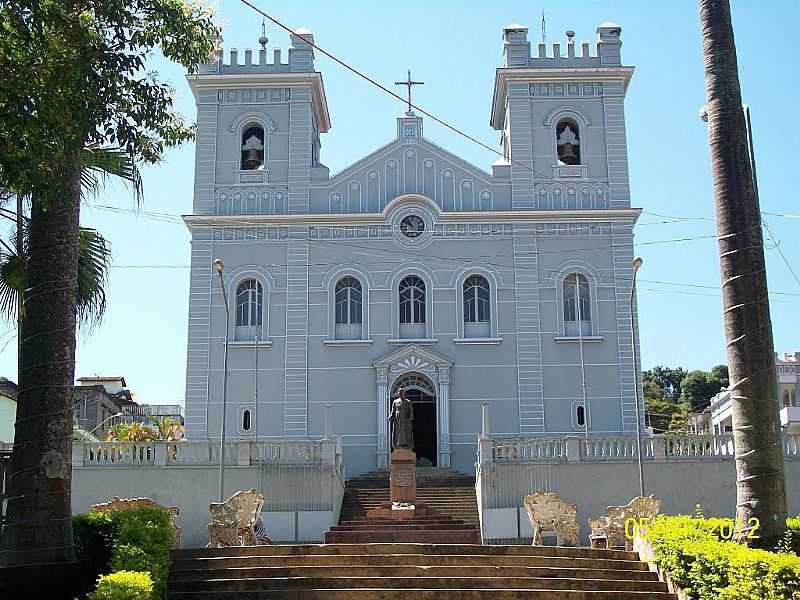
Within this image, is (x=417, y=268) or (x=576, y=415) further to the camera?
(x=417, y=268)

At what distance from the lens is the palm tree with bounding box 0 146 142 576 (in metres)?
12.0

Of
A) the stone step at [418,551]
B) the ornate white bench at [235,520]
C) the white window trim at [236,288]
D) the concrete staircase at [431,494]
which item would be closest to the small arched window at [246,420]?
the white window trim at [236,288]

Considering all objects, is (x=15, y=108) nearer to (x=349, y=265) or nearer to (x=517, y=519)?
(x=517, y=519)

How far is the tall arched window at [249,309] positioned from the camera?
31672mm

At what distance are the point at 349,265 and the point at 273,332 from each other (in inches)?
122

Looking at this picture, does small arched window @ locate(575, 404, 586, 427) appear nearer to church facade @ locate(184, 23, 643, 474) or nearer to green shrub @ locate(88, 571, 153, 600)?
church facade @ locate(184, 23, 643, 474)

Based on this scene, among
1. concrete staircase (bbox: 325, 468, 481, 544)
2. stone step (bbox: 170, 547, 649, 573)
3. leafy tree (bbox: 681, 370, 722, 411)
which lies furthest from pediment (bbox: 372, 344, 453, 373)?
leafy tree (bbox: 681, 370, 722, 411)

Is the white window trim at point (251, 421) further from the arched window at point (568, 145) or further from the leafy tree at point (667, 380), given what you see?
the leafy tree at point (667, 380)

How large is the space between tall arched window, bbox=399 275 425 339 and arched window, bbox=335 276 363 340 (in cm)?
132

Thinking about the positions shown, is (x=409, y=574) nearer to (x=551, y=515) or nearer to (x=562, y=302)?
(x=551, y=515)

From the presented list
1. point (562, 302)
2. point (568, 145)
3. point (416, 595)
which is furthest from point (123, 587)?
point (568, 145)

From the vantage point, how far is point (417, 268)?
105ft

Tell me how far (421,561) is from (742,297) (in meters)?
6.71

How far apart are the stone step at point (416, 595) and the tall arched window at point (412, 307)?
17494 millimetres
